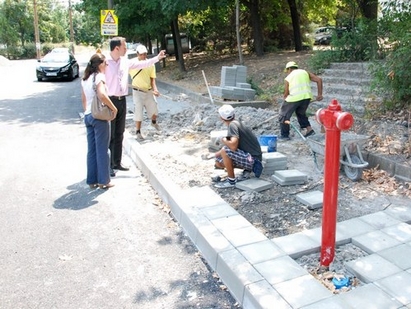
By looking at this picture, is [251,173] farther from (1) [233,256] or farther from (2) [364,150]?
(1) [233,256]

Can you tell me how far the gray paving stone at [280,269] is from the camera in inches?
138

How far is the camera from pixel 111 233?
4.84m

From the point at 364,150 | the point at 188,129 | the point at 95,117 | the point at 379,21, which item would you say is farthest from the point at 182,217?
the point at 379,21

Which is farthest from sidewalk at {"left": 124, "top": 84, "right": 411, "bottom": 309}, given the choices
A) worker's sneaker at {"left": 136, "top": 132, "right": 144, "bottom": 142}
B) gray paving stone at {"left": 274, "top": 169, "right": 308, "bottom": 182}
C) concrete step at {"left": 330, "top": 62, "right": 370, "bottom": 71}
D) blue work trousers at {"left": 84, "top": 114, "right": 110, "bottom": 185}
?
concrete step at {"left": 330, "top": 62, "right": 370, "bottom": 71}

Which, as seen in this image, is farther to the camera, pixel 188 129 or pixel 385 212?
pixel 188 129

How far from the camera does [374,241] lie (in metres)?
4.09

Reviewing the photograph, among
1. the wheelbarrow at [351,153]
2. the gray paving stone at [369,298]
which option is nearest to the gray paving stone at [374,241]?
the gray paving stone at [369,298]

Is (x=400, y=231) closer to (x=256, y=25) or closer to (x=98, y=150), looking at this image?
(x=98, y=150)

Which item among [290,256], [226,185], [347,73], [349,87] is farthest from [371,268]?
[347,73]

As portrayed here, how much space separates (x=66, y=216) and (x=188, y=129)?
14.6 feet

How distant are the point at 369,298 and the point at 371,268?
46 centimetres

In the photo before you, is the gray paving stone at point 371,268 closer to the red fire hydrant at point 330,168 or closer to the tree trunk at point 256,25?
the red fire hydrant at point 330,168

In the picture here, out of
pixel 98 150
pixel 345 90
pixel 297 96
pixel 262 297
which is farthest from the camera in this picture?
pixel 345 90

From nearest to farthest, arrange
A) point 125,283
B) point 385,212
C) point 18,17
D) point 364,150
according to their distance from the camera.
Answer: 1. point 125,283
2. point 385,212
3. point 364,150
4. point 18,17
